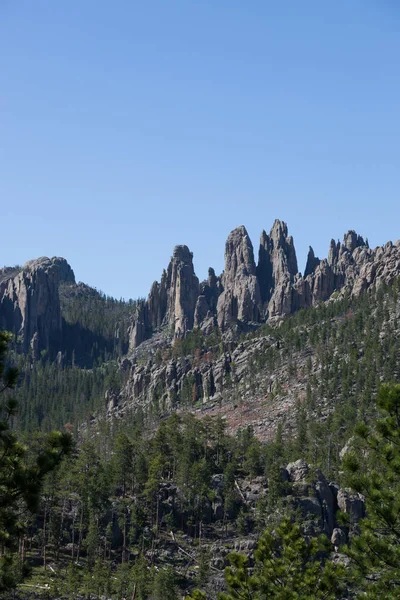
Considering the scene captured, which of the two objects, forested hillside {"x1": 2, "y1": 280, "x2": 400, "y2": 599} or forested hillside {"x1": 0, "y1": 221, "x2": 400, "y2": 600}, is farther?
forested hillside {"x1": 2, "y1": 280, "x2": 400, "y2": 599}

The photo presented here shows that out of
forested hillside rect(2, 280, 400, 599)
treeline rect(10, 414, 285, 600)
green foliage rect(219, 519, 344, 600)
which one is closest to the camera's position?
green foliage rect(219, 519, 344, 600)

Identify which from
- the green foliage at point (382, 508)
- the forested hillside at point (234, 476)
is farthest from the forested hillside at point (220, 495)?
the forested hillside at point (234, 476)

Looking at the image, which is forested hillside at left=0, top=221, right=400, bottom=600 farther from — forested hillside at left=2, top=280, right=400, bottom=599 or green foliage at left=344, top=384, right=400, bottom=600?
forested hillside at left=2, top=280, right=400, bottom=599

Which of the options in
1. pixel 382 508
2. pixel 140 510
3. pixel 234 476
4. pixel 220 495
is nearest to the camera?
pixel 382 508

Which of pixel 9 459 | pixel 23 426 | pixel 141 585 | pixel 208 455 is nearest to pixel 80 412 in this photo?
pixel 23 426

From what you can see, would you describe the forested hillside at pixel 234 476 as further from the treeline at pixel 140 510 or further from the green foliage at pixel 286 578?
the treeline at pixel 140 510

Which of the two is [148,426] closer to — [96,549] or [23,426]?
[23,426]

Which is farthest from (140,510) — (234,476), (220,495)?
(234,476)

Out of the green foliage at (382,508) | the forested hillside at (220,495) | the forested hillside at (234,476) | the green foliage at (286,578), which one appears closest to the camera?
the green foliage at (382,508)

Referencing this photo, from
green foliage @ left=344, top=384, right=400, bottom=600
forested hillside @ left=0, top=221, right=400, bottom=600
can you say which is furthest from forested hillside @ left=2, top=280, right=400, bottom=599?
forested hillside @ left=0, top=221, right=400, bottom=600

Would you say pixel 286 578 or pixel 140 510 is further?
pixel 140 510

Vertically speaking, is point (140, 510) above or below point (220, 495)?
below

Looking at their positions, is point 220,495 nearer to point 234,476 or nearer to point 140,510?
point 234,476

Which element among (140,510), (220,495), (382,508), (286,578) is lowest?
(140,510)
